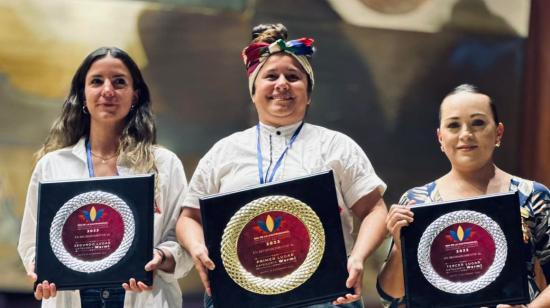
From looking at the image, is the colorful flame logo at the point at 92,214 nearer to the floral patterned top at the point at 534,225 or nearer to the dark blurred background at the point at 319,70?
the floral patterned top at the point at 534,225

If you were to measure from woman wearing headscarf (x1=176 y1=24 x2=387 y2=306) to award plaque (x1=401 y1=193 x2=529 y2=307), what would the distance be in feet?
0.62

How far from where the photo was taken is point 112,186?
97.3 inches

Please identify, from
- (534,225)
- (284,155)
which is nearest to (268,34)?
(284,155)

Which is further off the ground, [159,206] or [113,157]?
[113,157]

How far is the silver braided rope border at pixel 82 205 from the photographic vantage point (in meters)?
2.44

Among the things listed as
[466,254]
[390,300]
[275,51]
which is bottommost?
[390,300]

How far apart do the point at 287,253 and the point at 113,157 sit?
0.78 metres

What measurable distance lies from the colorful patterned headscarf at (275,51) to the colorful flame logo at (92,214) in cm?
66

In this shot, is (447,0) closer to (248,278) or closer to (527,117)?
(527,117)

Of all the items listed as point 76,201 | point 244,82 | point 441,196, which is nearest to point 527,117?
point 244,82

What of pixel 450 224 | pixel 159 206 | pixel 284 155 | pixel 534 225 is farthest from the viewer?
pixel 159 206

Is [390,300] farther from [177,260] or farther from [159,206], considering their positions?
[159,206]

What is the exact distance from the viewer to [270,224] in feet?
7.68

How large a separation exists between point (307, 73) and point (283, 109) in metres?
0.16
